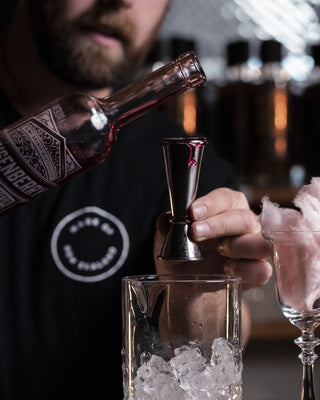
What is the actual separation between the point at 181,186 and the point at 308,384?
19cm

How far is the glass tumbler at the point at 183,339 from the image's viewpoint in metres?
0.50

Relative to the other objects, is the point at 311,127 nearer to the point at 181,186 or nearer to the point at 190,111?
the point at 190,111

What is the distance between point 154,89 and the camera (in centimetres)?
59

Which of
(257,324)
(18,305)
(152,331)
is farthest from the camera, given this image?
(257,324)

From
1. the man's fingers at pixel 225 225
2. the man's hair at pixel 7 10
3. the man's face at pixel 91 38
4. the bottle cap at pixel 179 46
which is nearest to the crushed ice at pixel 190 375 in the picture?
the man's fingers at pixel 225 225

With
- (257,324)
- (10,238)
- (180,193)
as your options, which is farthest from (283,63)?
(180,193)

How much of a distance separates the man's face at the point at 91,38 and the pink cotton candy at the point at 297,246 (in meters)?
0.69

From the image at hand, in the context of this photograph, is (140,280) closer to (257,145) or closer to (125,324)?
(125,324)

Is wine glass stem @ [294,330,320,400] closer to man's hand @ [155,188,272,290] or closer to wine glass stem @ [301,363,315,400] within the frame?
wine glass stem @ [301,363,315,400]

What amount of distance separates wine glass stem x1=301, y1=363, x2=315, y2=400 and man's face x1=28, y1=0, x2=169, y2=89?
0.77 metres

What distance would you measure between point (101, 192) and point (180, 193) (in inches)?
25.2

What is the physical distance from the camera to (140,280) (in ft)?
1.72

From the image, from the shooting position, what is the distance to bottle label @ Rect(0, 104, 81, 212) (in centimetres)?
58

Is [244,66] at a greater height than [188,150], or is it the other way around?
[244,66]
